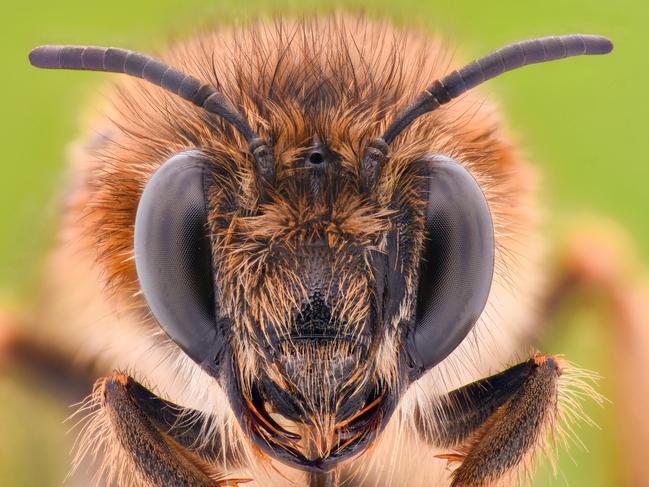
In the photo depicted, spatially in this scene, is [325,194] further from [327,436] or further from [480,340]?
[480,340]

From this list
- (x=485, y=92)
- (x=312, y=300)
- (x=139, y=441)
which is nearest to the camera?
(x=312, y=300)

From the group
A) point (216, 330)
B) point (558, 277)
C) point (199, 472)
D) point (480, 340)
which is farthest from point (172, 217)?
point (558, 277)

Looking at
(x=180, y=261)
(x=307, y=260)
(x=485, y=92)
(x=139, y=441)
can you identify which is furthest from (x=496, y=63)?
(x=139, y=441)

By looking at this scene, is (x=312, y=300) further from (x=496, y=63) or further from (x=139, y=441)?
(x=496, y=63)

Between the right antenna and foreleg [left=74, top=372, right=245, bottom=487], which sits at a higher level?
the right antenna

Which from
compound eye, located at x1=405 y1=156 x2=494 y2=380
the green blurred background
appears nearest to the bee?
compound eye, located at x1=405 y1=156 x2=494 y2=380

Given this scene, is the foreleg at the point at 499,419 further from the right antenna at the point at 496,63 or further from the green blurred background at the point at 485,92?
the right antenna at the point at 496,63

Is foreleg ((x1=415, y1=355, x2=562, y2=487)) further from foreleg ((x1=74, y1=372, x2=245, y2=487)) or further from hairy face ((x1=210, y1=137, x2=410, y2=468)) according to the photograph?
foreleg ((x1=74, y1=372, x2=245, y2=487))
